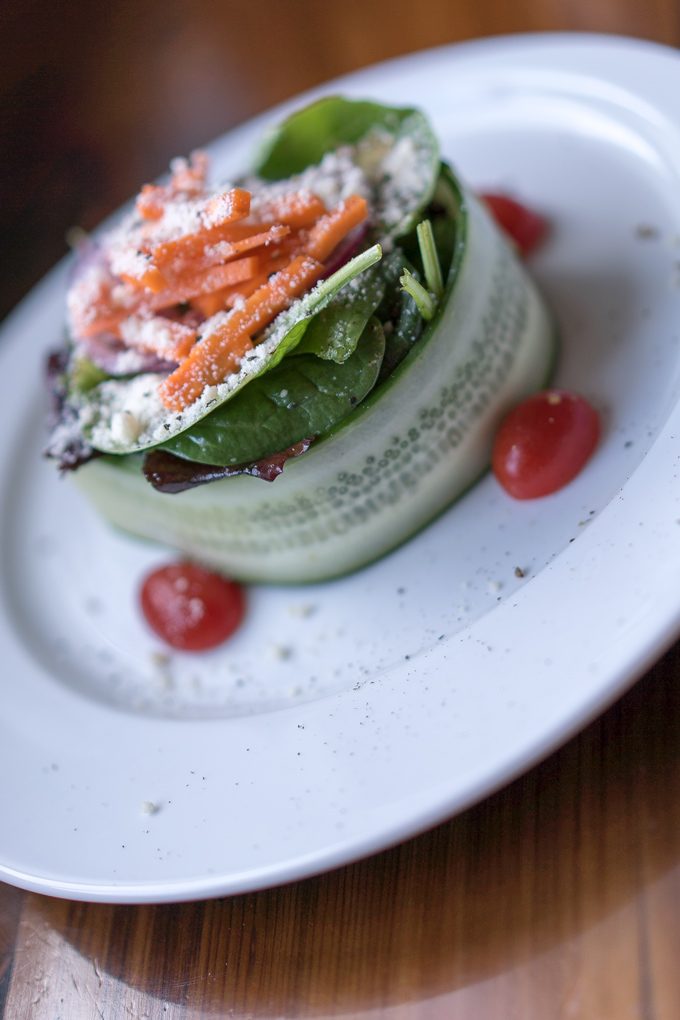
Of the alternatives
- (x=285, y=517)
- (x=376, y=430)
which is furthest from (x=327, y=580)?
(x=376, y=430)

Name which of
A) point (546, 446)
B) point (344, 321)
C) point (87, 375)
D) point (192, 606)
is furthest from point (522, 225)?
A: point (192, 606)

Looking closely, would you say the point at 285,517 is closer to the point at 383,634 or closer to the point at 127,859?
the point at 383,634

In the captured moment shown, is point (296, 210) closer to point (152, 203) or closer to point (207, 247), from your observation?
point (207, 247)

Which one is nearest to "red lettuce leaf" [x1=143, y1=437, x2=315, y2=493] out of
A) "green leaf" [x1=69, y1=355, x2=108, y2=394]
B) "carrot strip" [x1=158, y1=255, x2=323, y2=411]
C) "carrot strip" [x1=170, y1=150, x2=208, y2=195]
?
"carrot strip" [x1=158, y1=255, x2=323, y2=411]

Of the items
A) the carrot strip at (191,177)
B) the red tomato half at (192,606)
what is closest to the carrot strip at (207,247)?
the carrot strip at (191,177)

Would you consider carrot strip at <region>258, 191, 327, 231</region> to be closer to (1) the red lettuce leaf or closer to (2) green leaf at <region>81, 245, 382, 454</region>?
(2) green leaf at <region>81, 245, 382, 454</region>

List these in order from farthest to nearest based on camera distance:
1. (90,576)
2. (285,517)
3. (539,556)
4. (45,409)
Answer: (45,409), (90,576), (285,517), (539,556)
